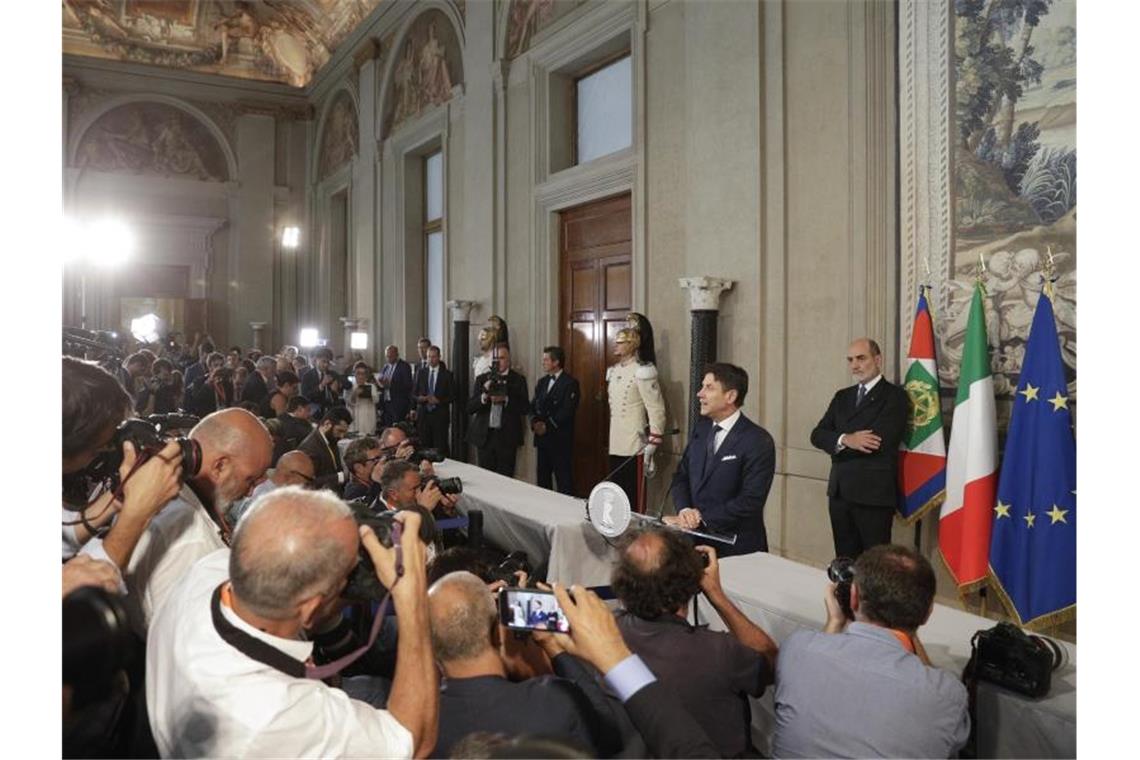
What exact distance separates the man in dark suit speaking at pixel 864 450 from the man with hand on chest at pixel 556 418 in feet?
11.1

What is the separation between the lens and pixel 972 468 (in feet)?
14.5

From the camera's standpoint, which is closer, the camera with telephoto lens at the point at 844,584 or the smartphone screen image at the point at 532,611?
the smartphone screen image at the point at 532,611

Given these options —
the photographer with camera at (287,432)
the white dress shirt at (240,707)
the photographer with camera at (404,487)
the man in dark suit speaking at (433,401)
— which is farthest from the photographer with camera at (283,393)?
the white dress shirt at (240,707)

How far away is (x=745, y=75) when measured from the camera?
637 centimetres

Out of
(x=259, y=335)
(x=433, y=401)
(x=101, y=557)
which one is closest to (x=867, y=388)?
(x=101, y=557)

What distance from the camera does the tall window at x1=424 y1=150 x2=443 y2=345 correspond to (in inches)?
508

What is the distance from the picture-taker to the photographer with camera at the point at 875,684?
180cm

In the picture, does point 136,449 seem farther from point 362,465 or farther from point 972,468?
point 972,468

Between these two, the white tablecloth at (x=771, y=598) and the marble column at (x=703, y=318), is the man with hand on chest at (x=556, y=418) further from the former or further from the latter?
the white tablecloth at (x=771, y=598)

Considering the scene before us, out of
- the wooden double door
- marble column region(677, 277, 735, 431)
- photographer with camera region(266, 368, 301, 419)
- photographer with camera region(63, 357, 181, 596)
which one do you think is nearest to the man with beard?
photographer with camera region(63, 357, 181, 596)

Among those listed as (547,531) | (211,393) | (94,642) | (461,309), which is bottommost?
(547,531)

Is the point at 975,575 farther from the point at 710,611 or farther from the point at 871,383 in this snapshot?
the point at 710,611

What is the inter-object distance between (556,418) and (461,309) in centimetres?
299

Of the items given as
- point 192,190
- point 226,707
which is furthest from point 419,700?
point 192,190
